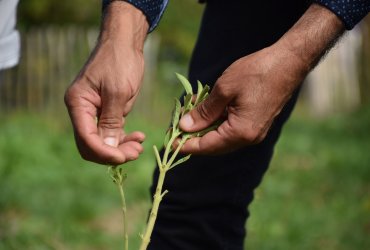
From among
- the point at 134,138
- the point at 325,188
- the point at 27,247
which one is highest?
the point at 134,138

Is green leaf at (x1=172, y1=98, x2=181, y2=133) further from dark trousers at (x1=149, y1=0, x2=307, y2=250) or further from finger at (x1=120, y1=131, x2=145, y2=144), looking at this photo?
dark trousers at (x1=149, y1=0, x2=307, y2=250)

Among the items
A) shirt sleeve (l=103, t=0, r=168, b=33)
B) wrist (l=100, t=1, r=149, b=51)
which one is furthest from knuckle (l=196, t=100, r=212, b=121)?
shirt sleeve (l=103, t=0, r=168, b=33)

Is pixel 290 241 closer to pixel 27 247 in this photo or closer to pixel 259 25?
pixel 27 247

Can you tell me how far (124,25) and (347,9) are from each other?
0.49 meters

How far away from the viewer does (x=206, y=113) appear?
1.48 m

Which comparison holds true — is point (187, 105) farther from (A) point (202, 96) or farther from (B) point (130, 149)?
(B) point (130, 149)

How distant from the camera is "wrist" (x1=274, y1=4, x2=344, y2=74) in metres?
1.49

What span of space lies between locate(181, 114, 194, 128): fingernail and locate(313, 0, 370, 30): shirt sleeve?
374mm

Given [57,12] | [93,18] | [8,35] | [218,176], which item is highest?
[8,35]

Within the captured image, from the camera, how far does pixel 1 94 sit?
25.9 feet

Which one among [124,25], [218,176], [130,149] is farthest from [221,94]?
[218,176]

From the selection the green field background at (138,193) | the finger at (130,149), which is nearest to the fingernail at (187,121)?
the finger at (130,149)

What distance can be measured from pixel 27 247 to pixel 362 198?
2357mm

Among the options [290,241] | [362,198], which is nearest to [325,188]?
[362,198]
